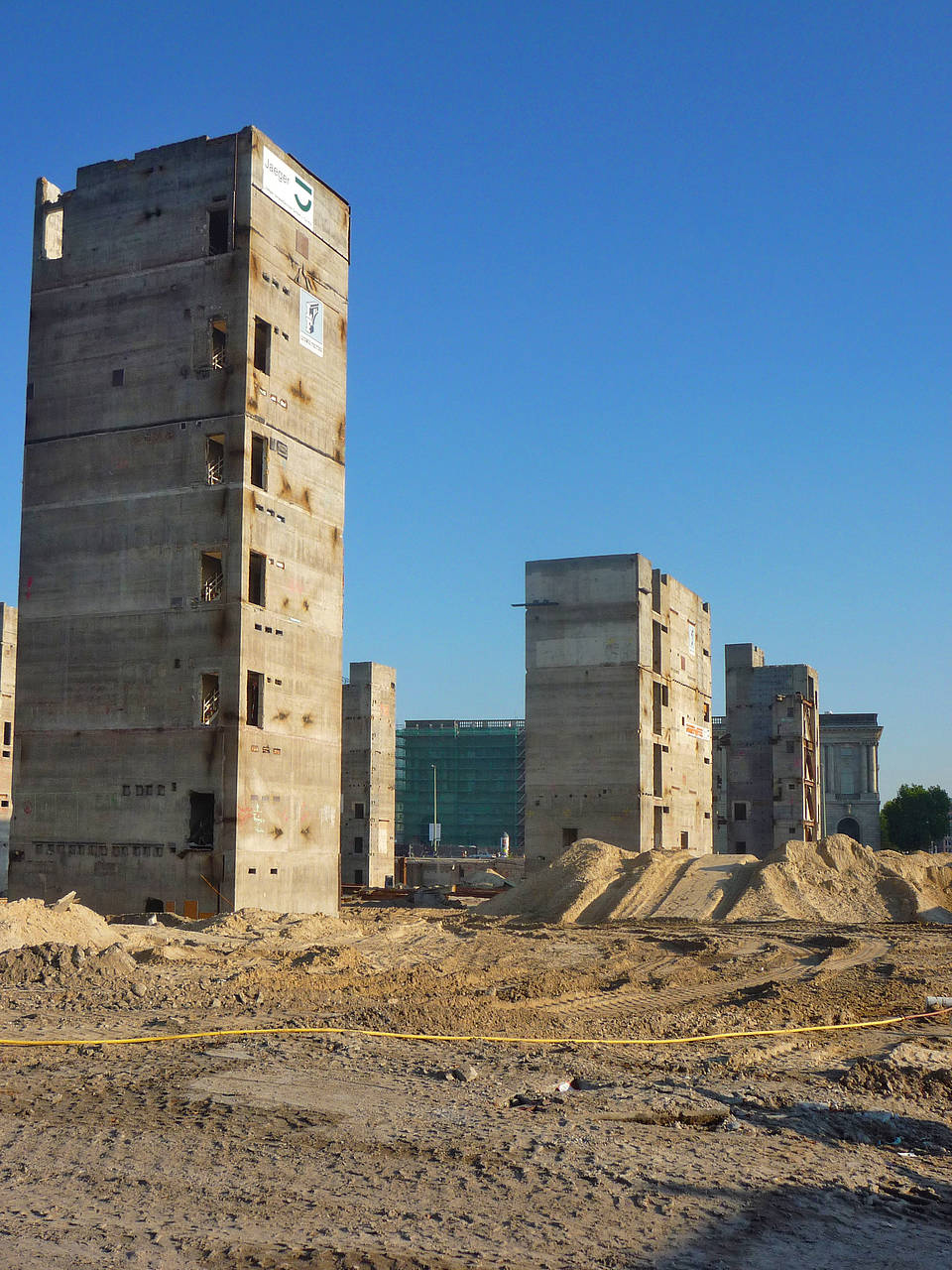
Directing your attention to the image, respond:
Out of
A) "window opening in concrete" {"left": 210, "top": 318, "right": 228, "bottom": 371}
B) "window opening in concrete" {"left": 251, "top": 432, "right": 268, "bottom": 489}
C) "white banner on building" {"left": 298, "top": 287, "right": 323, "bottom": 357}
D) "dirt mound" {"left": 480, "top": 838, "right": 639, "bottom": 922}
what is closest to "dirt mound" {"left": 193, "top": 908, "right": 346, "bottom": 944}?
"dirt mound" {"left": 480, "top": 838, "right": 639, "bottom": 922}

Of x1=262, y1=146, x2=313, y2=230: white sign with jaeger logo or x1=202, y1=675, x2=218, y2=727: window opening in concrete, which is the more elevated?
x1=262, y1=146, x2=313, y2=230: white sign with jaeger logo

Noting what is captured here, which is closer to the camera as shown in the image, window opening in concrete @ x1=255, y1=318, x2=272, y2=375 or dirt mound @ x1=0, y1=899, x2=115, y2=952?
dirt mound @ x1=0, y1=899, x2=115, y2=952

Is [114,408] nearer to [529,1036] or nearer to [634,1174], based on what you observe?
[529,1036]

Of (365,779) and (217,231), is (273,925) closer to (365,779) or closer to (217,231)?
(217,231)

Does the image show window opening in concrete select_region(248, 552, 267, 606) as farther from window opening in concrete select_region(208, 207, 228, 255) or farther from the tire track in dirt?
the tire track in dirt

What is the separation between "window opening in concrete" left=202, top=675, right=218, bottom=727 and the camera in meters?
31.0

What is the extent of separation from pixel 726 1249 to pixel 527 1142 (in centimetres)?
231

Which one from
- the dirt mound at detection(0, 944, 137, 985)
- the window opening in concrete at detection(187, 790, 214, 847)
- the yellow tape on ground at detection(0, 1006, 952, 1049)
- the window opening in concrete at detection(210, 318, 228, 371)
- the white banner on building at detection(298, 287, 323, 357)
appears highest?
the white banner on building at detection(298, 287, 323, 357)

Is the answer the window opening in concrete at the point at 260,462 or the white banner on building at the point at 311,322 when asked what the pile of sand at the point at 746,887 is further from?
the white banner on building at the point at 311,322

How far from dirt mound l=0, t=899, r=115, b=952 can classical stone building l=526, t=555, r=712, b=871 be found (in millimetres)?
29569

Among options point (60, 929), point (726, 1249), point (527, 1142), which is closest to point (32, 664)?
point (60, 929)

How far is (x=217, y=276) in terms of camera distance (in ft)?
107

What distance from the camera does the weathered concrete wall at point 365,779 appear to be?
2349 inches

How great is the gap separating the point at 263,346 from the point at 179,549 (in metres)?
6.45
